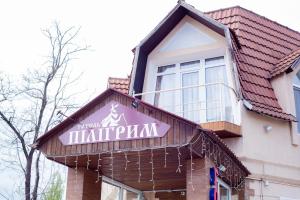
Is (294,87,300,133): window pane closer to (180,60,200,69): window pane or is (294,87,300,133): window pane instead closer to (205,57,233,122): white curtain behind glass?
(205,57,233,122): white curtain behind glass

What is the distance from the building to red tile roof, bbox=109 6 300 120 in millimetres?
40

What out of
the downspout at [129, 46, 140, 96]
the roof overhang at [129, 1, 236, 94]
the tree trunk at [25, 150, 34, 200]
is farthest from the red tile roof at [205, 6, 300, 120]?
the tree trunk at [25, 150, 34, 200]

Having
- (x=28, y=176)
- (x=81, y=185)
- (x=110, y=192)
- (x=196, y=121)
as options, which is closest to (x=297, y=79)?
(x=196, y=121)

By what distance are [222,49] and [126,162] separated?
4.90 meters

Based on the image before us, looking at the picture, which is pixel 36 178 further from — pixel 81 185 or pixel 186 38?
pixel 81 185

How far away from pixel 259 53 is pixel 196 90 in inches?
91.7

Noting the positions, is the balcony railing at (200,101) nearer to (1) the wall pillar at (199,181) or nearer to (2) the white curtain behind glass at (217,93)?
(2) the white curtain behind glass at (217,93)

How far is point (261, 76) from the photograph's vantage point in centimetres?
A: 1296

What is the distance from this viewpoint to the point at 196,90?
42.5 ft

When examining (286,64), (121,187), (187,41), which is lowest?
(121,187)

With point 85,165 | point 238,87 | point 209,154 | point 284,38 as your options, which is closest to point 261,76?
point 238,87

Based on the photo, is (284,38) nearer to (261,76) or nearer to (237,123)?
(261,76)

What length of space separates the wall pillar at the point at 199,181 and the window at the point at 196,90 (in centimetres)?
331

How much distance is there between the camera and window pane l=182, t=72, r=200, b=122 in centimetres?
1258
